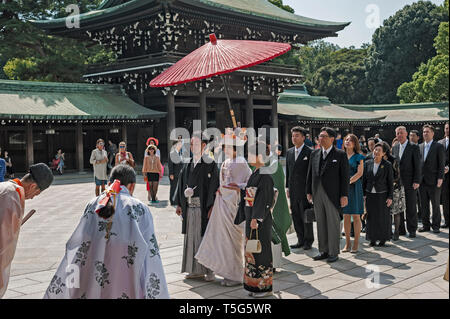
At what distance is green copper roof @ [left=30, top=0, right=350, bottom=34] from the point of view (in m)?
21.8

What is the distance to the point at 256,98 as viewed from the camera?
87.0ft

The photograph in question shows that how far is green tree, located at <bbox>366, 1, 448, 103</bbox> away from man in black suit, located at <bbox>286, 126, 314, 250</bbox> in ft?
128

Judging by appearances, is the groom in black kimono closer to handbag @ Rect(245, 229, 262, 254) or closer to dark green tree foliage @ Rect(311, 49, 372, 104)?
handbag @ Rect(245, 229, 262, 254)

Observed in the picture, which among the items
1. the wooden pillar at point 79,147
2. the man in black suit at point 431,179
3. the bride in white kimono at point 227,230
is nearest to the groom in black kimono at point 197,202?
the bride in white kimono at point 227,230

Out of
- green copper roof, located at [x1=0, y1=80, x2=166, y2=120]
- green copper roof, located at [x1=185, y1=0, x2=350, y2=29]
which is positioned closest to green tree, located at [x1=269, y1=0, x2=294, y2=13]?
green copper roof, located at [x1=185, y1=0, x2=350, y2=29]

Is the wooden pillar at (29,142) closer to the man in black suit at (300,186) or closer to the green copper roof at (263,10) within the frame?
the green copper roof at (263,10)

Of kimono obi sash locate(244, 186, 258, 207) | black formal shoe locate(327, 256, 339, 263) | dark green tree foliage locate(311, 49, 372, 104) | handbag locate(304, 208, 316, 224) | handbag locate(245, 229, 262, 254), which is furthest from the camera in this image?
dark green tree foliage locate(311, 49, 372, 104)

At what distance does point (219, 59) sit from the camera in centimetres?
571

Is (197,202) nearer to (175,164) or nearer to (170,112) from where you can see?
(175,164)

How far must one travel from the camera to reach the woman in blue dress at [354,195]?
725 centimetres

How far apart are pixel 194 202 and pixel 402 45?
41.5m

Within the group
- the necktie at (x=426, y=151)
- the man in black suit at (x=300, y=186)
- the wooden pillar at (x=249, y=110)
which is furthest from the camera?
the wooden pillar at (x=249, y=110)

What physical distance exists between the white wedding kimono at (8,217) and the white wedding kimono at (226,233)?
2397mm
